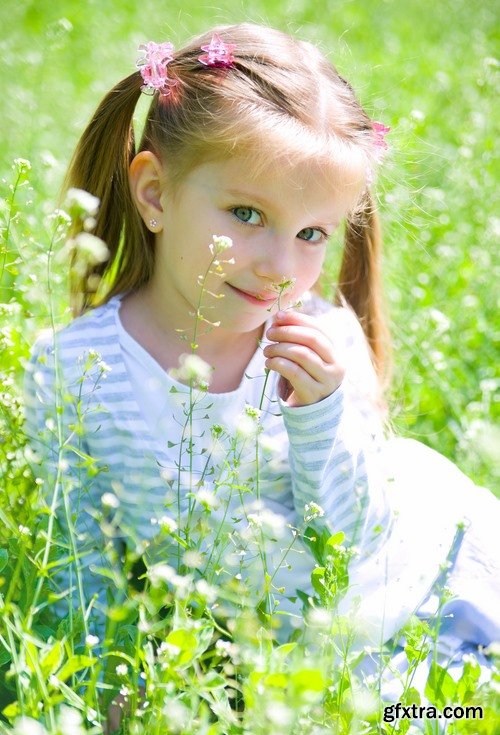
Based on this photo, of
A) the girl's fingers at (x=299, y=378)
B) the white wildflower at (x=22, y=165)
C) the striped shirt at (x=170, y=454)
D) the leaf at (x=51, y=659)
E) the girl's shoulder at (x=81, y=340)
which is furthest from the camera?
the girl's shoulder at (x=81, y=340)

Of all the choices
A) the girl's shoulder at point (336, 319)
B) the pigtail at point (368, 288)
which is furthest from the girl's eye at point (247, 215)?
the pigtail at point (368, 288)

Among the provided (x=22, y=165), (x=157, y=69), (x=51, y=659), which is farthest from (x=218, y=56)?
(x=51, y=659)

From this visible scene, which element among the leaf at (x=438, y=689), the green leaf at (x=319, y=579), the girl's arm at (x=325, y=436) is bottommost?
the leaf at (x=438, y=689)

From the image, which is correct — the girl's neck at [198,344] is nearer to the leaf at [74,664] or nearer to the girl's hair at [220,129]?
the girl's hair at [220,129]

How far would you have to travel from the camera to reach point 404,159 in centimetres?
242

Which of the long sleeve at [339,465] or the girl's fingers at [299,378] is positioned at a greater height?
the girl's fingers at [299,378]

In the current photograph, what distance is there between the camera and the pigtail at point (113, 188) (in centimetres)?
202

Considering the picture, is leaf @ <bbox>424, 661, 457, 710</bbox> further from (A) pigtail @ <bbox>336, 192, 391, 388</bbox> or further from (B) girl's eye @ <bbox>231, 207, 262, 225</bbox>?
(A) pigtail @ <bbox>336, 192, 391, 388</bbox>

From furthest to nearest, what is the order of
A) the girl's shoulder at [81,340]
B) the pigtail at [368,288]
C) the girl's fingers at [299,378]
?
the pigtail at [368,288] < the girl's shoulder at [81,340] < the girl's fingers at [299,378]

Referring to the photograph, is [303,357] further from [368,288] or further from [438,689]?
[368,288]

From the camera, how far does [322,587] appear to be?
59.0 inches

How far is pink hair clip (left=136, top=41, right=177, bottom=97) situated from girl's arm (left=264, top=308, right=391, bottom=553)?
1.74 feet

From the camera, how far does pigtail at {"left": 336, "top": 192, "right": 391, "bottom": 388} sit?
227 centimetres

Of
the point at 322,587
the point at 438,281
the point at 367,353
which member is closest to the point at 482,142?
the point at 438,281
